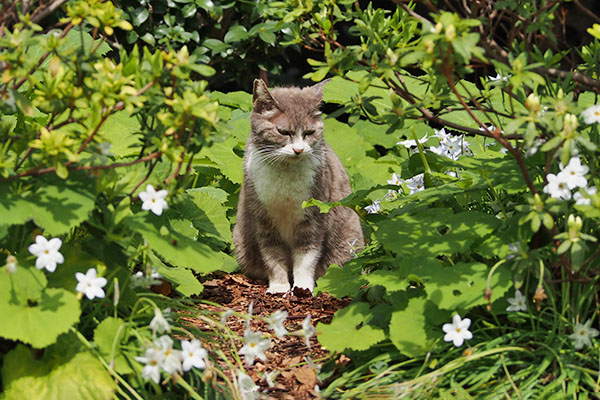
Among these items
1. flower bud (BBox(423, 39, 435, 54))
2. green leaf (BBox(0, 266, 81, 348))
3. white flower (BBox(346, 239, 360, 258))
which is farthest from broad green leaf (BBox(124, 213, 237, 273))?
white flower (BBox(346, 239, 360, 258))

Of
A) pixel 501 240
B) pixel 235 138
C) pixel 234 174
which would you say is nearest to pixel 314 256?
pixel 234 174

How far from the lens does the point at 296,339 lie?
3.60 metres

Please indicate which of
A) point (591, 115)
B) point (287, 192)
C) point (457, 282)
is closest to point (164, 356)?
point (457, 282)

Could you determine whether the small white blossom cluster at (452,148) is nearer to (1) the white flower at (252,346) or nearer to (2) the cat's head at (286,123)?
(2) the cat's head at (286,123)

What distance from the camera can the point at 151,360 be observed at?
2.53 metres

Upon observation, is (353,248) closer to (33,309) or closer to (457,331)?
(457,331)

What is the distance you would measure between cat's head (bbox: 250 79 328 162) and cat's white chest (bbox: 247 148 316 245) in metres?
0.07

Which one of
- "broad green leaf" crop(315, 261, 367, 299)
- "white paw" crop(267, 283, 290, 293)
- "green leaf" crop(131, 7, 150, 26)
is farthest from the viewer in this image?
"green leaf" crop(131, 7, 150, 26)

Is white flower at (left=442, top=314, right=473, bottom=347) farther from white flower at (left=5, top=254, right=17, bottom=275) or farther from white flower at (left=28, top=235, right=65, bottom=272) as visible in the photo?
white flower at (left=5, top=254, right=17, bottom=275)

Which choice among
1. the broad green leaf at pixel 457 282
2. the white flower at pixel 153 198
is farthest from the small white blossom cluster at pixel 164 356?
the broad green leaf at pixel 457 282

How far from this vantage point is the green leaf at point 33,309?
2.43m

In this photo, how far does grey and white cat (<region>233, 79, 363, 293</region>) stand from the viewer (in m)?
4.44

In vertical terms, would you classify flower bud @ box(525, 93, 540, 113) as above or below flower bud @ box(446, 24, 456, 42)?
below

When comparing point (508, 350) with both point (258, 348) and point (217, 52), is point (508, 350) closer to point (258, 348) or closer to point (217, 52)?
point (258, 348)
